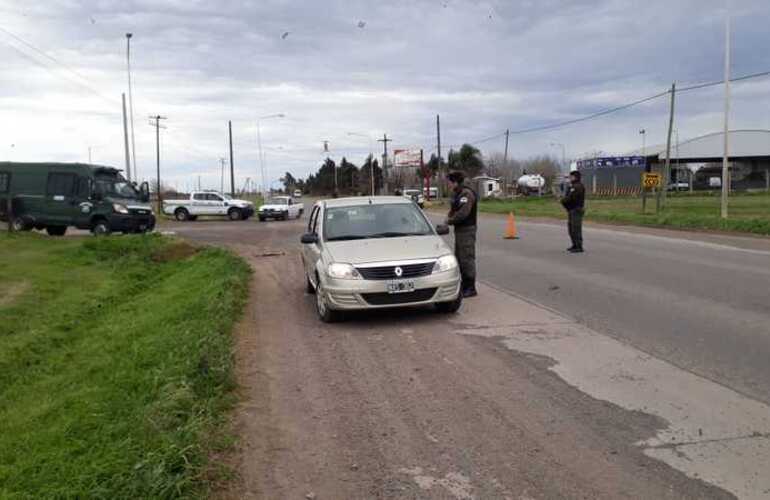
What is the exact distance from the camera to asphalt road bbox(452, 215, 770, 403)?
6.86m

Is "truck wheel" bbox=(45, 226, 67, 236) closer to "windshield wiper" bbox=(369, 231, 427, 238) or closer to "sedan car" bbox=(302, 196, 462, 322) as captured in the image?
"sedan car" bbox=(302, 196, 462, 322)

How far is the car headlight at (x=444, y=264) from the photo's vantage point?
859cm

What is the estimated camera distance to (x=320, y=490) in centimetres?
408

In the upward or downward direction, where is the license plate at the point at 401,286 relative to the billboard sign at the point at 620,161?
downward

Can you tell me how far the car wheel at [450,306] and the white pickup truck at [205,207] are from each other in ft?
121

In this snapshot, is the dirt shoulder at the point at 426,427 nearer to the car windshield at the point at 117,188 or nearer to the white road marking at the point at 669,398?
the white road marking at the point at 669,398

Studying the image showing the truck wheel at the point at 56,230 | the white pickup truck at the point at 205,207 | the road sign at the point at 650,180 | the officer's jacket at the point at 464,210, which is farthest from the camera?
the white pickup truck at the point at 205,207

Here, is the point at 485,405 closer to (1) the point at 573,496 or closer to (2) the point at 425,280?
(1) the point at 573,496

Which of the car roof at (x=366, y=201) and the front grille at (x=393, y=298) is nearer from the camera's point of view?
the front grille at (x=393, y=298)

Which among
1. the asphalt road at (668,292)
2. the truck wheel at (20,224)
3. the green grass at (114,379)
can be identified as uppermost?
the truck wheel at (20,224)

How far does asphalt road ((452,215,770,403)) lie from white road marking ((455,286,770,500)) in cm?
27

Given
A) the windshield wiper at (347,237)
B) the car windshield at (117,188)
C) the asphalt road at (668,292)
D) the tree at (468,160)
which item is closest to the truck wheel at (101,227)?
the car windshield at (117,188)

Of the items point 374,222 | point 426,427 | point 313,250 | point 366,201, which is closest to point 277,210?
point 366,201

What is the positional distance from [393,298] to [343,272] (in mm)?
645
